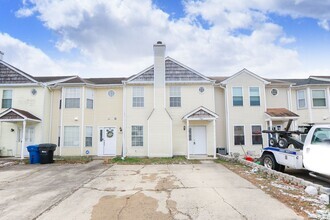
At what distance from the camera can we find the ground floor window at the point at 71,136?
52.7 ft

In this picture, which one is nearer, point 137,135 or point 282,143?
point 282,143

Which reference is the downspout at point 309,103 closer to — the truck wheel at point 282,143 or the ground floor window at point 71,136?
the truck wheel at point 282,143

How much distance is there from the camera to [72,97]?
16375 millimetres

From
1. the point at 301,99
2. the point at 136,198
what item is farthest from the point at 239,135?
the point at 136,198

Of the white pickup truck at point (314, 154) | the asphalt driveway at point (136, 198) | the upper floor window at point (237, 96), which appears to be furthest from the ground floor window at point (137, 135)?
the white pickup truck at point (314, 154)

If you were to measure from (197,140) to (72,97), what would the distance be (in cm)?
1045

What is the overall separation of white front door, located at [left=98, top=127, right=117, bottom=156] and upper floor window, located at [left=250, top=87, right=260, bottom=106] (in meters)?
11.3

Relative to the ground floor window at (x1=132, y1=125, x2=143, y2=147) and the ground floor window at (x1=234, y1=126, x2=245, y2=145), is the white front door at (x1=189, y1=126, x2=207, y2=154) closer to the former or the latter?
the ground floor window at (x1=234, y1=126, x2=245, y2=145)

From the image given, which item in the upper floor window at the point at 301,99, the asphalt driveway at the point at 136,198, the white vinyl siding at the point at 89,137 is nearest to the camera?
the asphalt driveway at the point at 136,198

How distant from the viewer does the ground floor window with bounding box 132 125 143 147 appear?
1602cm

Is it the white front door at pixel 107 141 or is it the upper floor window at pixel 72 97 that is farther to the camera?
the white front door at pixel 107 141

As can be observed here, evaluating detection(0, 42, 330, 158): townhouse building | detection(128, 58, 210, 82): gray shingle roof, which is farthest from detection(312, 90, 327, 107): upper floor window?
detection(128, 58, 210, 82): gray shingle roof

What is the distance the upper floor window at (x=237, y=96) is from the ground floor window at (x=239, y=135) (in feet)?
6.28

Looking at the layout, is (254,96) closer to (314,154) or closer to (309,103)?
(309,103)
